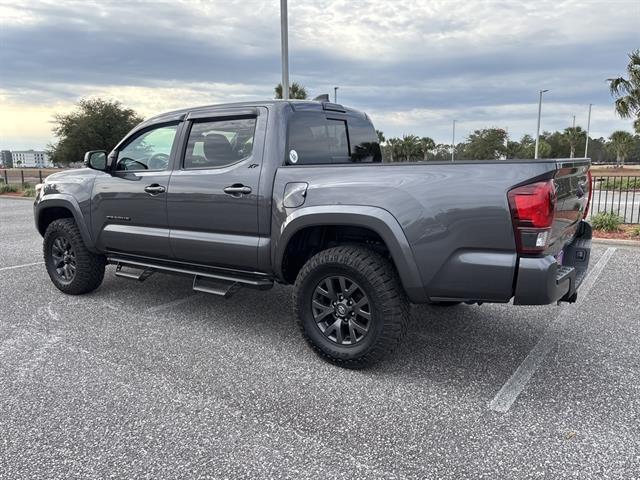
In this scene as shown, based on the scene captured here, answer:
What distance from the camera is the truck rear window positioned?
385cm

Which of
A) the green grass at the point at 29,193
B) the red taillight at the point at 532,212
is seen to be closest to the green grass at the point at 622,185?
the red taillight at the point at 532,212

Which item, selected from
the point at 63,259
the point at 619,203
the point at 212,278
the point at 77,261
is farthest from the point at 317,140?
the point at 619,203

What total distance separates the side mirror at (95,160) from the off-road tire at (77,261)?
2.56 ft

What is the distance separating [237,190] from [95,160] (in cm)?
179

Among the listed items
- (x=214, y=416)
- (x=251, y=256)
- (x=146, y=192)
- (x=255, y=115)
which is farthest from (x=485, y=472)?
(x=146, y=192)

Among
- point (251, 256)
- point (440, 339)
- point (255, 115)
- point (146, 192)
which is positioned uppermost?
point (255, 115)

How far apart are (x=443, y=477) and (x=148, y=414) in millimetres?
1657

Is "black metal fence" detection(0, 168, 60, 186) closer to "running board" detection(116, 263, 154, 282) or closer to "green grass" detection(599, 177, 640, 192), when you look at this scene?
"running board" detection(116, 263, 154, 282)

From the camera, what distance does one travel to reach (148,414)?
2846mm

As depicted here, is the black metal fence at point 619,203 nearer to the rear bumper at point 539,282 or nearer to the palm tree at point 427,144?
the rear bumper at point 539,282

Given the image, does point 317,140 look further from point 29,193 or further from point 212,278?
point 29,193

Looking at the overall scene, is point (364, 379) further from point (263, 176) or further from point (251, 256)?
point (263, 176)

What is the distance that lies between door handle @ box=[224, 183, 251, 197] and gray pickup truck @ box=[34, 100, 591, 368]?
20mm

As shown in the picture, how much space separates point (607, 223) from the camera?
8.88m
